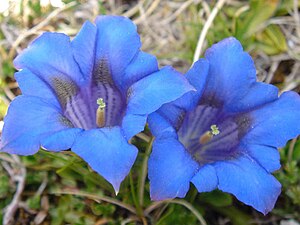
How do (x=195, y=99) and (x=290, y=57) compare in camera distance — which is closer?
(x=195, y=99)

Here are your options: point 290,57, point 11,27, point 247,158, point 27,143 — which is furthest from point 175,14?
point 27,143

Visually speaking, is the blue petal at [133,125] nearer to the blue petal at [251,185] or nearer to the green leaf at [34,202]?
the blue petal at [251,185]

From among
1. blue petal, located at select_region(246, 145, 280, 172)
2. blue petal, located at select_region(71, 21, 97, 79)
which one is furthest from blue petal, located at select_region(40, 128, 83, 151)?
blue petal, located at select_region(246, 145, 280, 172)

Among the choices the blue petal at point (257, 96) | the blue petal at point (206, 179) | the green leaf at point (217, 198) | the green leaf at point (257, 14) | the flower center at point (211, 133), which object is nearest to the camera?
the blue petal at point (206, 179)

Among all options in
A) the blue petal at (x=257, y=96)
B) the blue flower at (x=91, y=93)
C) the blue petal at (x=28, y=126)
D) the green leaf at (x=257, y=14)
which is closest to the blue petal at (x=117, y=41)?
the blue flower at (x=91, y=93)

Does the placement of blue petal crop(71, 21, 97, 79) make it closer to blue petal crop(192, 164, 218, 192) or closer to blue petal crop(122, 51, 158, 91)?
blue petal crop(122, 51, 158, 91)

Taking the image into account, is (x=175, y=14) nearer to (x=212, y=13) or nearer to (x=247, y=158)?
(x=212, y=13)
